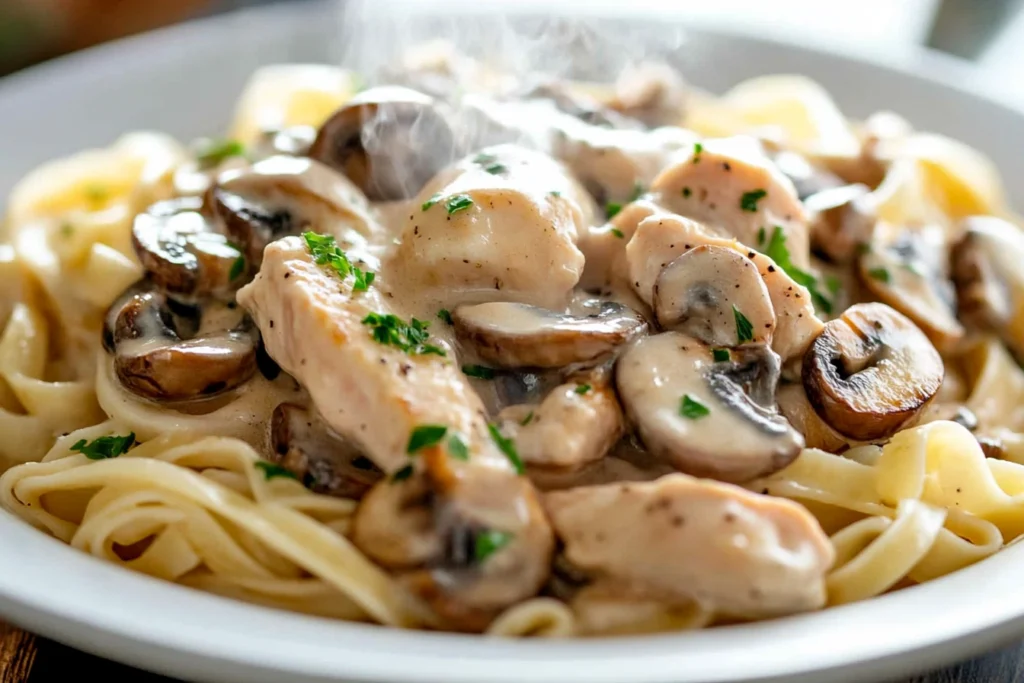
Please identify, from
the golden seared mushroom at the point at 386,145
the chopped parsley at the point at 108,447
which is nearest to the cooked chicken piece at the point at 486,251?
the golden seared mushroom at the point at 386,145

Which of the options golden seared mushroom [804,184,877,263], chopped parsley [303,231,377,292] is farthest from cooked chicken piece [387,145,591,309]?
golden seared mushroom [804,184,877,263]

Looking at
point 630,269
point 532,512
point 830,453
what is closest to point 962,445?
point 830,453

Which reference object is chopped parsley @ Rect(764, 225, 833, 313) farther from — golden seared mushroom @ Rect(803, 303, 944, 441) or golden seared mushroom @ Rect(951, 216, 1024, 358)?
golden seared mushroom @ Rect(951, 216, 1024, 358)

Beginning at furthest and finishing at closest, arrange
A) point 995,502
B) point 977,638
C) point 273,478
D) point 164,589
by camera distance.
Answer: point 995,502 < point 273,478 < point 164,589 < point 977,638

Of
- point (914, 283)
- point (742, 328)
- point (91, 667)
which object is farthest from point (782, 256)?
point (91, 667)

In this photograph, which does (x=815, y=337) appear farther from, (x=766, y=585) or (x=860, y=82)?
(x=860, y=82)

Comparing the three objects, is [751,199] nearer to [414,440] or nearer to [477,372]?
[477,372]
